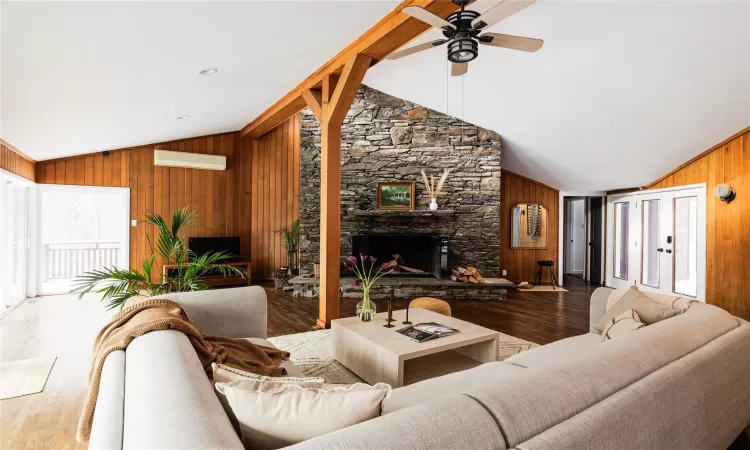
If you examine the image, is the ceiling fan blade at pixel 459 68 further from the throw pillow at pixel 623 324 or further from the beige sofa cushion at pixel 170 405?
the beige sofa cushion at pixel 170 405

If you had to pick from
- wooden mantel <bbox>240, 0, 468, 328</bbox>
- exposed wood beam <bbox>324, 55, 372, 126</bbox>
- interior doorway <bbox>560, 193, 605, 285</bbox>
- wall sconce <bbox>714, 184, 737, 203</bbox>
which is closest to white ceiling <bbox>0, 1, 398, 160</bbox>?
wooden mantel <bbox>240, 0, 468, 328</bbox>

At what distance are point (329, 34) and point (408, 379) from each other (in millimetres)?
2974

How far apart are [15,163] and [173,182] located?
7.46 feet

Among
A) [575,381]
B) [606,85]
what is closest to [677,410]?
[575,381]

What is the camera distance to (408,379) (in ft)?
8.80

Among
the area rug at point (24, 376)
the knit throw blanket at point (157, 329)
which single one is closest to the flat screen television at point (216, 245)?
the area rug at point (24, 376)

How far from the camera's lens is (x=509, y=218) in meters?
7.80

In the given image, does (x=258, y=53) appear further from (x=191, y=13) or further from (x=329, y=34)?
(x=191, y=13)

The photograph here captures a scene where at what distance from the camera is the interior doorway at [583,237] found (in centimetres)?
786

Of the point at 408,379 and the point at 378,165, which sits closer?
the point at 408,379

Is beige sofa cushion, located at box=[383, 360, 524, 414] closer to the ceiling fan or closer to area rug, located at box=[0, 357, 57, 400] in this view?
the ceiling fan

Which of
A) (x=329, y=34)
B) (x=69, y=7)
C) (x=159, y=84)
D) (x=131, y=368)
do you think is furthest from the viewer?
(x=159, y=84)

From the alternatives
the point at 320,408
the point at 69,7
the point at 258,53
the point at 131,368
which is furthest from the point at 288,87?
the point at 320,408

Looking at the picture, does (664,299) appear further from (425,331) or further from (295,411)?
(295,411)
